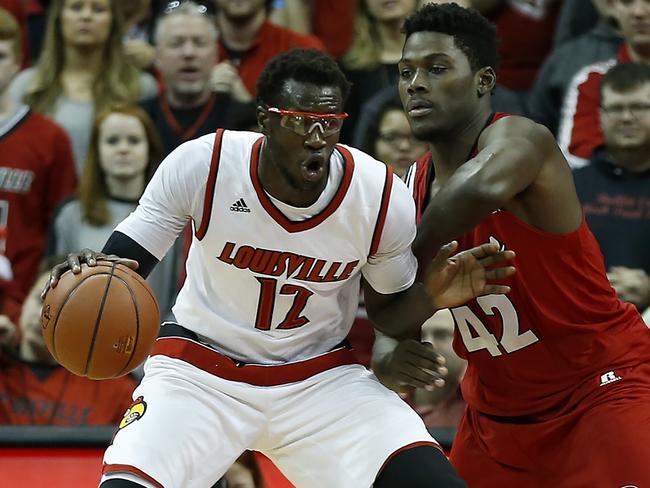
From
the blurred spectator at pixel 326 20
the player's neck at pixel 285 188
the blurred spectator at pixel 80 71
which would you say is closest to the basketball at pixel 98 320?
the player's neck at pixel 285 188

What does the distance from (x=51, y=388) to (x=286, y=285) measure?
192 cm

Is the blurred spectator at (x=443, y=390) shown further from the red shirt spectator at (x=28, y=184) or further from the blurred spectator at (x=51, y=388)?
the red shirt spectator at (x=28, y=184)

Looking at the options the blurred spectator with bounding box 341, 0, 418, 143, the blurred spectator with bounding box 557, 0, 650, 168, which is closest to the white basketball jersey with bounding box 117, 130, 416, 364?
the blurred spectator with bounding box 557, 0, 650, 168

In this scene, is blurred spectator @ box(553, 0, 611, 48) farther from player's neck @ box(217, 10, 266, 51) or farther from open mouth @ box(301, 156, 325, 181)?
open mouth @ box(301, 156, 325, 181)

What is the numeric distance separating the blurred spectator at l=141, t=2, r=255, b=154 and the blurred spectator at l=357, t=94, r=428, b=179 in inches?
24.8

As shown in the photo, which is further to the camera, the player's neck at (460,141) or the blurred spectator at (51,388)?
the blurred spectator at (51,388)

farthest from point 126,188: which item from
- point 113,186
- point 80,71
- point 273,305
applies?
point 273,305

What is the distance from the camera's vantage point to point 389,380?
154 inches

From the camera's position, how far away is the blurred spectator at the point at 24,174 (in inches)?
234

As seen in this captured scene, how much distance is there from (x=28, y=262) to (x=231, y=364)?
7.65ft

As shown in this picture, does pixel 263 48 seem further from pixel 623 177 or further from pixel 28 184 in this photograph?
pixel 623 177

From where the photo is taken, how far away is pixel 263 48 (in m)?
6.39

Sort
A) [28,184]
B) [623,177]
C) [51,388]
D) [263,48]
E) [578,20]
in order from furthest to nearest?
[578,20] → [263,48] → [28,184] → [623,177] → [51,388]

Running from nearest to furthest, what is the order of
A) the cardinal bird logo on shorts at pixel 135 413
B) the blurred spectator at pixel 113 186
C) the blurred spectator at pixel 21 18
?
the cardinal bird logo on shorts at pixel 135 413 → the blurred spectator at pixel 113 186 → the blurred spectator at pixel 21 18
